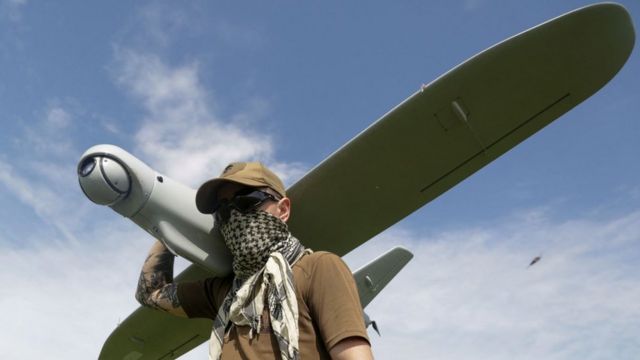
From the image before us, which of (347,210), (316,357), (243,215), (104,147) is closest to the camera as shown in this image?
(316,357)

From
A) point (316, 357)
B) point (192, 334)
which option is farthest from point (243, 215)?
point (192, 334)

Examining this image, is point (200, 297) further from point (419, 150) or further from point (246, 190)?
point (419, 150)

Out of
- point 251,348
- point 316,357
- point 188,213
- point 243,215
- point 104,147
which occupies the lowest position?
point 316,357

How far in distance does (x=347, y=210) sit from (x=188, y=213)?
1394mm

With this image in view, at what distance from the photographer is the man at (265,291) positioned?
8.04ft

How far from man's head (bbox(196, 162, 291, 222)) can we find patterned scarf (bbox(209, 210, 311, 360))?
11 cm

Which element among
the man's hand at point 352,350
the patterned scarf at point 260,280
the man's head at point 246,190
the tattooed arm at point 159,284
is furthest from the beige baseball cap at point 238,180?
the man's hand at point 352,350

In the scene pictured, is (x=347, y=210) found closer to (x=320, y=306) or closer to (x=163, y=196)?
(x=163, y=196)

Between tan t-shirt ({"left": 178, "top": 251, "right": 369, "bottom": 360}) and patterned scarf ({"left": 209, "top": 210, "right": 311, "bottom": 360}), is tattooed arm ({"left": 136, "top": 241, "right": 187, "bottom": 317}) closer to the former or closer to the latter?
patterned scarf ({"left": 209, "top": 210, "right": 311, "bottom": 360})

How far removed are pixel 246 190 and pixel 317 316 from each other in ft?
3.26

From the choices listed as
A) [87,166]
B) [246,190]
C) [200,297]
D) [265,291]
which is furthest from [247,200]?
[87,166]

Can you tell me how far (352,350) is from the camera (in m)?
2.31

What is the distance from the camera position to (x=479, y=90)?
3963mm

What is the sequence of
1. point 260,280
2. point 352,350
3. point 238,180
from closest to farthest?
point 352,350, point 260,280, point 238,180
